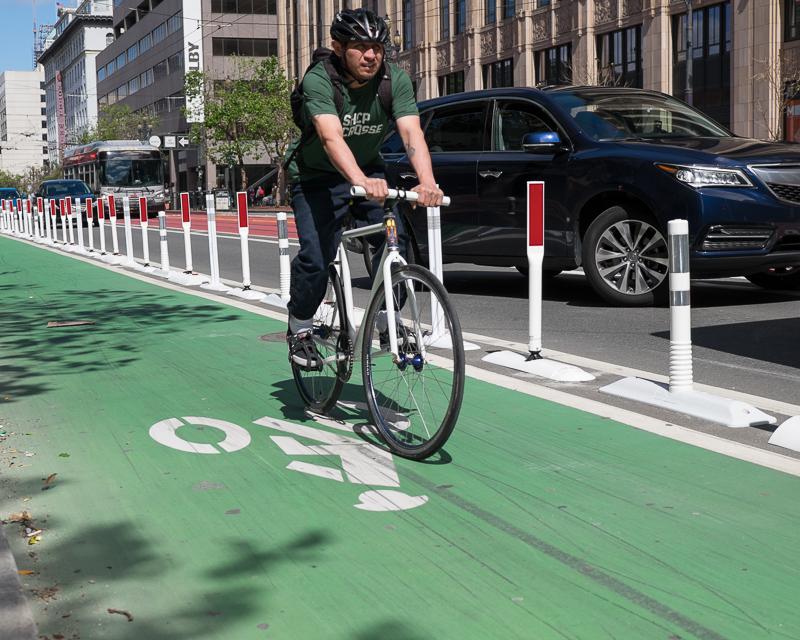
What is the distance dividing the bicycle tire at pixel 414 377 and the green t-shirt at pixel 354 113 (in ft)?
2.56

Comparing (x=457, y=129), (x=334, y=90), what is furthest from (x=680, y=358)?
(x=457, y=129)

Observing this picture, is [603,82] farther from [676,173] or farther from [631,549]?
[631,549]

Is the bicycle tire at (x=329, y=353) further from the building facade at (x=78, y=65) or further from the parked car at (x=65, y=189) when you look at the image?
the building facade at (x=78, y=65)

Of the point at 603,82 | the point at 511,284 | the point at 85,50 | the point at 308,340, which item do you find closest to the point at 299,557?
the point at 308,340

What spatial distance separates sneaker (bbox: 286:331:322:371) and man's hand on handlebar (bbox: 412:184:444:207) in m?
Result: 1.22

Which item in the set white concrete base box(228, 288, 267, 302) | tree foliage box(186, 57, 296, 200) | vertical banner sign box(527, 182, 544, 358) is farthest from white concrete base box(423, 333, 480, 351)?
tree foliage box(186, 57, 296, 200)

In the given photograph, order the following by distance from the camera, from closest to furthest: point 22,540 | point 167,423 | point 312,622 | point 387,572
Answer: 1. point 312,622
2. point 387,572
3. point 22,540
4. point 167,423

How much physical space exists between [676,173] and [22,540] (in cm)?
647

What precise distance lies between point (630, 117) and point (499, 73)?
3948 cm

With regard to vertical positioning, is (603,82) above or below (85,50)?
below

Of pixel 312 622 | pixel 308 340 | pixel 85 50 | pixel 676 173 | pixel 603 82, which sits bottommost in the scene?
pixel 312 622

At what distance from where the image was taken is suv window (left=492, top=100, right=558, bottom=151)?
10.2m

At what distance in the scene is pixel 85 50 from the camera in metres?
138

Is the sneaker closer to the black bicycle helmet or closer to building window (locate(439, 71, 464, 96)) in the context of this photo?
the black bicycle helmet
